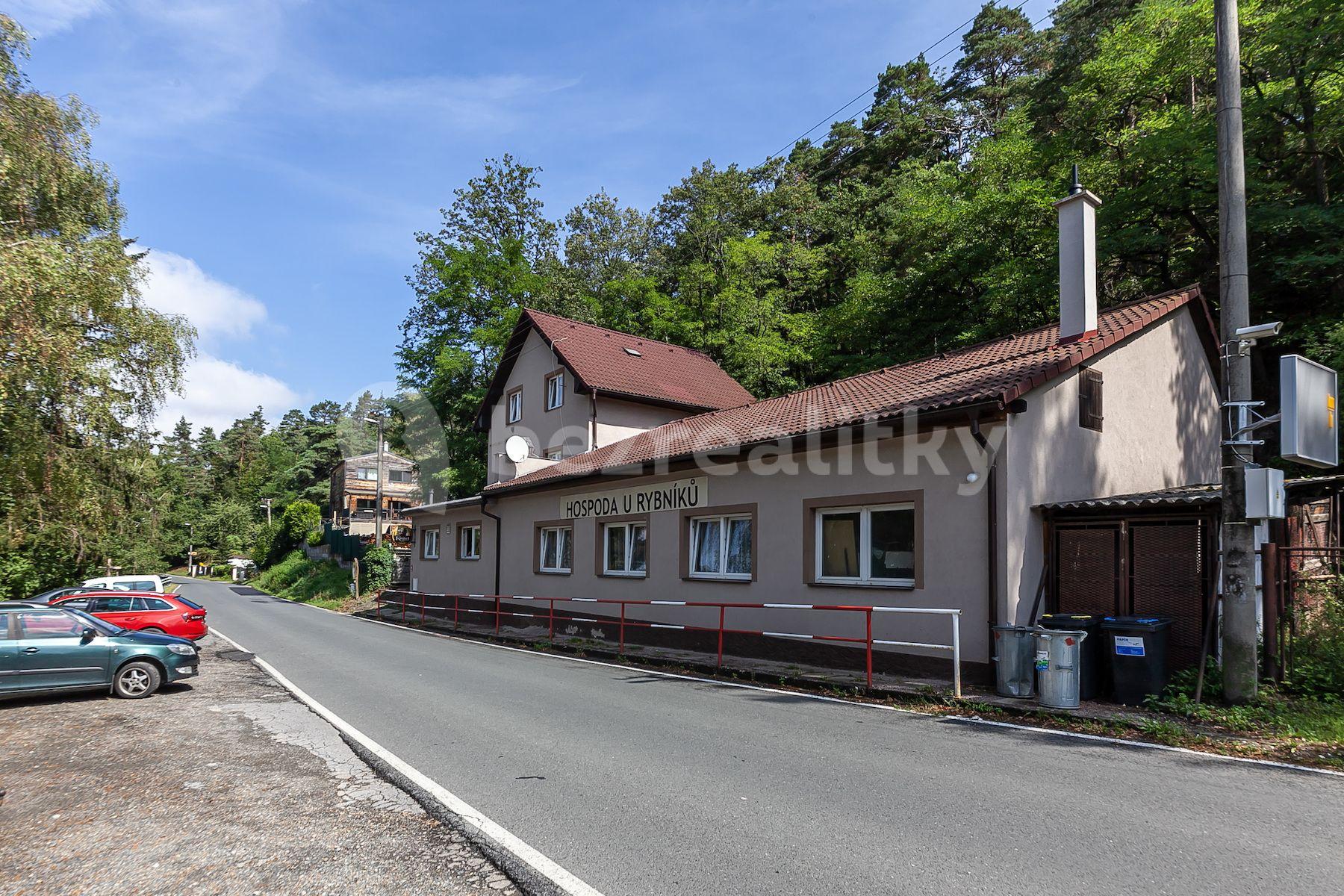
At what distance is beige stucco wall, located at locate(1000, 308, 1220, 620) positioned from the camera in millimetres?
9930

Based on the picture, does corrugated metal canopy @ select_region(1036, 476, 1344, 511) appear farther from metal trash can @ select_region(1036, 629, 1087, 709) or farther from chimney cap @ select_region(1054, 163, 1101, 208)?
chimney cap @ select_region(1054, 163, 1101, 208)

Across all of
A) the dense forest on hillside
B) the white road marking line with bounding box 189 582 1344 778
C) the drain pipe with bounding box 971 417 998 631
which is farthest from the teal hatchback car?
the dense forest on hillside

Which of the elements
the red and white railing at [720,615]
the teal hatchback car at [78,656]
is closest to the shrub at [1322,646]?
the red and white railing at [720,615]

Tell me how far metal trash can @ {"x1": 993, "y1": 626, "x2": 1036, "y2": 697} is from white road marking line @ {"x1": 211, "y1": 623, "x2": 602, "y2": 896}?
6.39 metres

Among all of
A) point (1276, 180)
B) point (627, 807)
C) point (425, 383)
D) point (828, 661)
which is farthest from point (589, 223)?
point (627, 807)

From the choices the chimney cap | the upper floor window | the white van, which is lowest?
the white van

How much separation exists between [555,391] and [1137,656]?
A: 2037cm

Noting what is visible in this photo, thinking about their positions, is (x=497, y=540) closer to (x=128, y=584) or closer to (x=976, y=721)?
(x=128, y=584)

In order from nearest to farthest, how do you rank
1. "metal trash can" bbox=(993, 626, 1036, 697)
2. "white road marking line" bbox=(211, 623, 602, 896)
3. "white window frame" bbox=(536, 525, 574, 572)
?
"white road marking line" bbox=(211, 623, 602, 896) → "metal trash can" bbox=(993, 626, 1036, 697) → "white window frame" bbox=(536, 525, 574, 572)

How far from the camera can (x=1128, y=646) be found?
8469mm

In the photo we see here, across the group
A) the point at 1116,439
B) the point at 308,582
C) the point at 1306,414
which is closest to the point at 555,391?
the point at 1116,439

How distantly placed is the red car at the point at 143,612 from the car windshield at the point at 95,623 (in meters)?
5.06

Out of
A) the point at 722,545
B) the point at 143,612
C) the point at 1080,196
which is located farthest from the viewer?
the point at 143,612

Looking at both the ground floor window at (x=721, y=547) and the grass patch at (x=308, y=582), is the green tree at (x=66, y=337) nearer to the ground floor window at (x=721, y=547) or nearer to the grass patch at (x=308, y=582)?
the ground floor window at (x=721, y=547)
